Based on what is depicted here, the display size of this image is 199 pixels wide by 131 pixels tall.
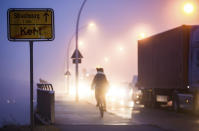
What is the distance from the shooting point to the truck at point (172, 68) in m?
22.9

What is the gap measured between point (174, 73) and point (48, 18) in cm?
1492

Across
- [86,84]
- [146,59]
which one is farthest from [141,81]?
[86,84]

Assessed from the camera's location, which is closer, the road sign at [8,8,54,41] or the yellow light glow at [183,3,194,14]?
the road sign at [8,8,54,41]

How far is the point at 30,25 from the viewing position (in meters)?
10.5

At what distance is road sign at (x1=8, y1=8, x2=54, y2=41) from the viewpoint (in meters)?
10.5

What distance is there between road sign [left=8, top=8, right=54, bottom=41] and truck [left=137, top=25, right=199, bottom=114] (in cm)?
1267

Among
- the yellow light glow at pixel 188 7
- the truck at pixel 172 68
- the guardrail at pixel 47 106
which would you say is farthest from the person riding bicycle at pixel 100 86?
the yellow light glow at pixel 188 7

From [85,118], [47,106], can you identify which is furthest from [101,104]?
[47,106]

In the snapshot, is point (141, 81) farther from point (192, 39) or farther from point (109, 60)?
point (109, 60)

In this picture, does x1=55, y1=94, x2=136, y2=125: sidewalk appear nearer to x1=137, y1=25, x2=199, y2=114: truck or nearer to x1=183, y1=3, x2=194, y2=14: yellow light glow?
x1=137, y1=25, x2=199, y2=114: truck

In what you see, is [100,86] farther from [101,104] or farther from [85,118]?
[85,118]

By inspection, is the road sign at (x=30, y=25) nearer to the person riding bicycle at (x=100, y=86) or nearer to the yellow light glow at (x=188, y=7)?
the person riding bicycle at (x=100, y=86)

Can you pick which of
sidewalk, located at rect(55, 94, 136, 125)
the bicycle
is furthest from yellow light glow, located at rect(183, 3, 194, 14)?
the bicycle

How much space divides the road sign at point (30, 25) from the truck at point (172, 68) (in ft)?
41.6
